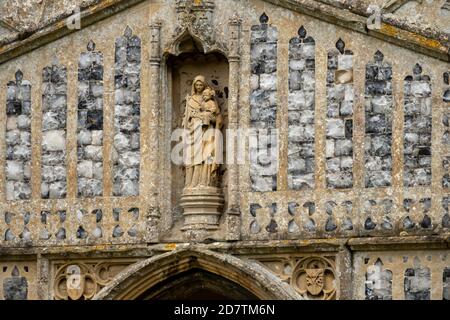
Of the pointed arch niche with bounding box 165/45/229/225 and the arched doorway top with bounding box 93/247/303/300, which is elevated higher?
the pointed arch niche with bounding box 165/45/229/225

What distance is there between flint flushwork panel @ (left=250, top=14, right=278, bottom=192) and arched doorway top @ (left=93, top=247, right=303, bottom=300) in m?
1.01

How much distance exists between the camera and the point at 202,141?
3872cm

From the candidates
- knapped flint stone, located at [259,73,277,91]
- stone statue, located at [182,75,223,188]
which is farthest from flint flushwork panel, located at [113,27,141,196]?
knapped flint stone, located at [259,73,277,91]

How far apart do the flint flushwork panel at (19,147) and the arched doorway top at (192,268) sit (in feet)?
5.97

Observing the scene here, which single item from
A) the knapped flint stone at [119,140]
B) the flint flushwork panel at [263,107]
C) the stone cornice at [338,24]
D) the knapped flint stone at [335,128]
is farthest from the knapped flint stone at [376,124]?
the knapped flint stone at [119,140]

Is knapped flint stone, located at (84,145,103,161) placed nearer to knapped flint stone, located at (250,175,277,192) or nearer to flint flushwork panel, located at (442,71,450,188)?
knapped flint stone, located at (250,175,277,192)

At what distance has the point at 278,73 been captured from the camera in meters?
38.5

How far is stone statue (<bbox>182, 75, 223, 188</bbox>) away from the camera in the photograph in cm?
3869

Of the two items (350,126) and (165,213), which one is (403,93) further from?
(165,213)

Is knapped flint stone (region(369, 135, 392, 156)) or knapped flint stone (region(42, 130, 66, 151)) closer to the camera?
knapped flint stone (region(369, 135, 392, 156))

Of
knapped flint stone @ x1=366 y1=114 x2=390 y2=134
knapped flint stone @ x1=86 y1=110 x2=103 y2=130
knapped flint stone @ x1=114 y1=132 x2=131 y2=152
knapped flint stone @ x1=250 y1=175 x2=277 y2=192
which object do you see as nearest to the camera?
knapped flint stone @ x1=366 y1=114 x2=390 y2=134

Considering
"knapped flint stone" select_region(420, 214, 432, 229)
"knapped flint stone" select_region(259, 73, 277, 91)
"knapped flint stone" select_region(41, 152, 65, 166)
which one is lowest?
"knapped flint stone" select_region(420, 214, 432, 229)

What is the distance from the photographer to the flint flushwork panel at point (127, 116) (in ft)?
128

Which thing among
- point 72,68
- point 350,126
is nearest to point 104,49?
point 72,68
